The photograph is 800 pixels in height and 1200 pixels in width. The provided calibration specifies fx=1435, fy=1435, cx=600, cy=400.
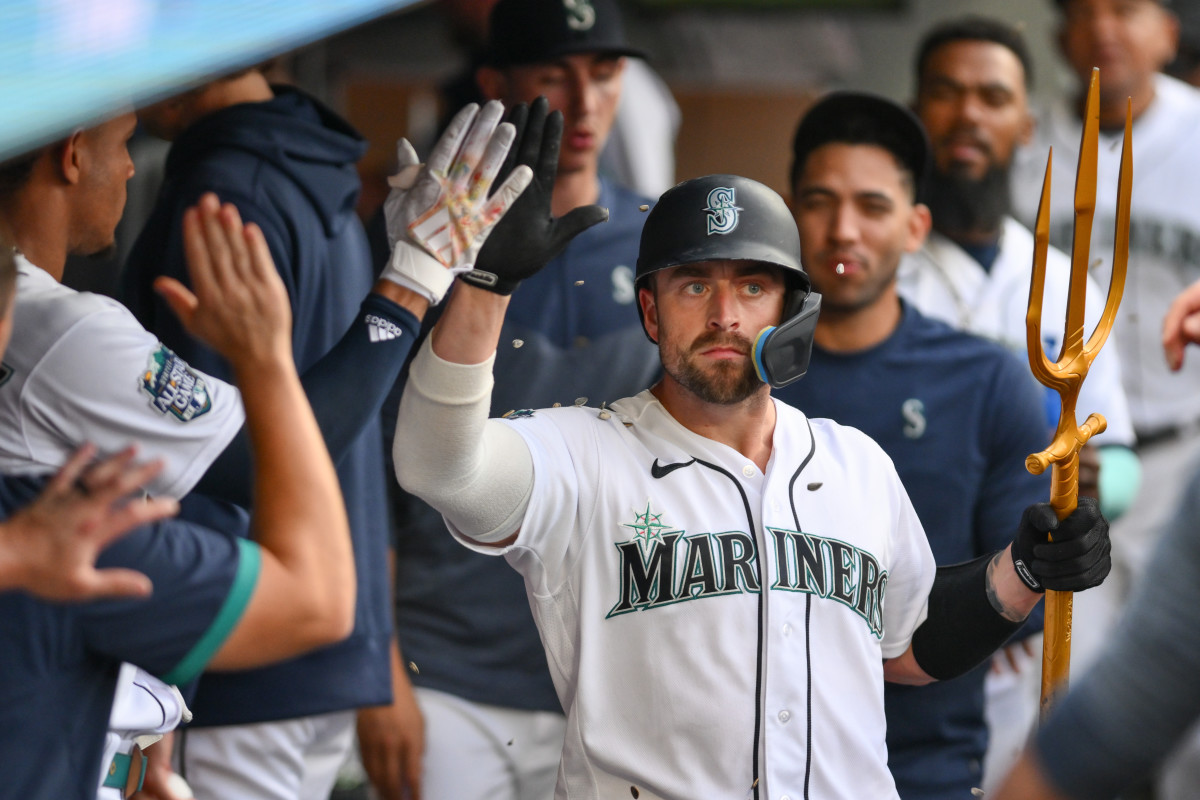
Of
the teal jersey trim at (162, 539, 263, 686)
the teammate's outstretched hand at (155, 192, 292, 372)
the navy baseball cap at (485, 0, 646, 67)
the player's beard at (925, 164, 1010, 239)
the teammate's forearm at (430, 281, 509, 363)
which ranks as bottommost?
the teal jersey trim at (162, 539, 263, 686)

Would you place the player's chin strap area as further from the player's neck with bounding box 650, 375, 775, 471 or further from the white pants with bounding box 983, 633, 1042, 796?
the white pants with bounding box 983, 633, 1042, 796

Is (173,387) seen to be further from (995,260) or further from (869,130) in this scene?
(995,260)

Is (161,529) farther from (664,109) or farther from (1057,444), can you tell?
(664,109)

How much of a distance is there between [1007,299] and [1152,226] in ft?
3.80

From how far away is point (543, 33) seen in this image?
83.0 inches

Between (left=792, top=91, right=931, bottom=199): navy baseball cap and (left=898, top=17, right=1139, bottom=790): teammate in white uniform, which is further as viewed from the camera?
(left=792, top=91, right=931, bottom=199): navy baseball cap

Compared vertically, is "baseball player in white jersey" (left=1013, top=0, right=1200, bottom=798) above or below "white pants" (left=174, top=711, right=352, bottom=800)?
above

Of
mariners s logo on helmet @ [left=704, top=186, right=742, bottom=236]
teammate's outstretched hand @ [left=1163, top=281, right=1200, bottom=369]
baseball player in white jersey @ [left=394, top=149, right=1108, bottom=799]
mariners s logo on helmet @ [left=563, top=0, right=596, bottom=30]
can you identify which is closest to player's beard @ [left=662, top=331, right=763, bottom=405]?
baseball player in white jersey @ [left=394, top=149, right=1108, bottom=799]

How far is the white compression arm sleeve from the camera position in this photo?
153 centimetres

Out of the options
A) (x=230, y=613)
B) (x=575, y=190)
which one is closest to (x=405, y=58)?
(x=575, y=190)

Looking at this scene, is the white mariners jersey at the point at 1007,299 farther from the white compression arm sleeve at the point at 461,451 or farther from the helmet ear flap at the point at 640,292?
the white compression arm sleeve at the point at 461,451

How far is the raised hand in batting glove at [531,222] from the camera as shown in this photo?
5.23 feet

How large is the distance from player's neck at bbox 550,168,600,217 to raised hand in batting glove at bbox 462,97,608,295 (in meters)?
0.18

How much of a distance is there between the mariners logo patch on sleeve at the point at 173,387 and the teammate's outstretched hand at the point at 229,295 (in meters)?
0.08
